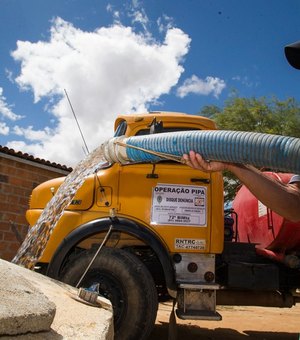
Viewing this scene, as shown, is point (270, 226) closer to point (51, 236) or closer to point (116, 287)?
point (116, 287)

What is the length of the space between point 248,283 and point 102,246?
5.55 ft

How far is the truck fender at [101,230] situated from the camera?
4.03 m

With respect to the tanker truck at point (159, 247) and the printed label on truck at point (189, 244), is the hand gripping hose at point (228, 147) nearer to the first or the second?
the tanker truck at point (159, 247)

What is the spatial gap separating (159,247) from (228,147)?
5.89 ft

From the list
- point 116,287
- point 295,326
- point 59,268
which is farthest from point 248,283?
point 295,326

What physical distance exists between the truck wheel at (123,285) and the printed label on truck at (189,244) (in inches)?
18.4

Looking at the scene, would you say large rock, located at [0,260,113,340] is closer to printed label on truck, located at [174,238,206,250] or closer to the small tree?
printed label on truck, located at [174,238,206,250]

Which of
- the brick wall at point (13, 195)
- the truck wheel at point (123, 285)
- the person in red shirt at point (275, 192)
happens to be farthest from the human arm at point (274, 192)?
the brick wall at point (13, 195)

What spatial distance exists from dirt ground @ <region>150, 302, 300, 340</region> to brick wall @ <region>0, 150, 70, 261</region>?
3553mm

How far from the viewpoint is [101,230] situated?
13.4 feet

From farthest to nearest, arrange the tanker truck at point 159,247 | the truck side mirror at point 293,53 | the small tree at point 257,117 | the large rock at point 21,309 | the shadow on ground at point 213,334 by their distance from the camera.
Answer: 1. the small tree at point 257,117
2. the shadow on ground at point 213,334
3. the tanker truck at point 159,247
4. the truck side mirror at point 293,53
5. the large rock at point 21,309

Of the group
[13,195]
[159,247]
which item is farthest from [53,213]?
[13,195]

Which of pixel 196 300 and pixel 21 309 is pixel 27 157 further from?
pixel 21 309

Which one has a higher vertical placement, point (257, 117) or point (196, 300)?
point (257, 117)
